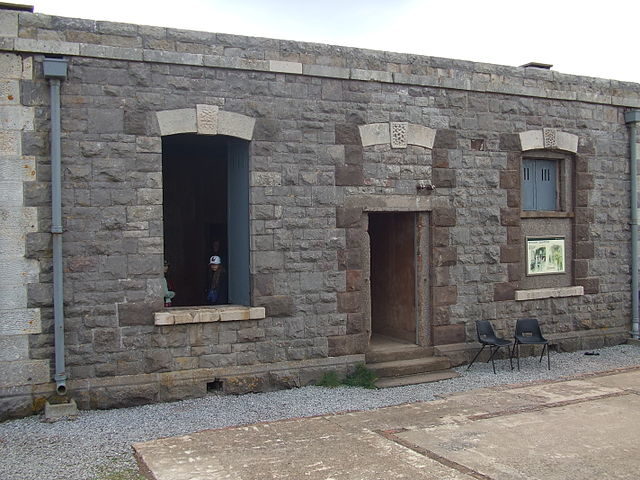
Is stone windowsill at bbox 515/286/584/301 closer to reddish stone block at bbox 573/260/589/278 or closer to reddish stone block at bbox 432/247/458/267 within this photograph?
reddish stone block at bbox 573/260/589/278

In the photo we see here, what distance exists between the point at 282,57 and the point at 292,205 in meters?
1.91

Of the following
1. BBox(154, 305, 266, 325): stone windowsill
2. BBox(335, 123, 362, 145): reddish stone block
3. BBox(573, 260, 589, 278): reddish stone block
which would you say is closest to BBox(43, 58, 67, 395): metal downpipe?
BBox(154, 305, 266, 325): stone windowsill

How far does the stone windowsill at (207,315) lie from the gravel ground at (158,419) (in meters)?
0.95

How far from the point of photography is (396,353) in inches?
374

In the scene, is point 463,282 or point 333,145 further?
point 463,282

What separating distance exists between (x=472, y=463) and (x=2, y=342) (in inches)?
203

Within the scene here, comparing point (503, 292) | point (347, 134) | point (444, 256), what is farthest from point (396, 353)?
point (347, 134)

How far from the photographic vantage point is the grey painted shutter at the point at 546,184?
10.8m

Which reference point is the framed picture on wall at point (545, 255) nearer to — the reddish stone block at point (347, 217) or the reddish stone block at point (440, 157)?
the reddish stone block at point (440, 157)

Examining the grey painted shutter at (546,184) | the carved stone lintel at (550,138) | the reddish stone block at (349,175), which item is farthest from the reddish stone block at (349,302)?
the carved stone lintel at (550,138)

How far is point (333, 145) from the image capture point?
888 cm

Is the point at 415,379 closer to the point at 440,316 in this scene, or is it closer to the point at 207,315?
the point at 440,316

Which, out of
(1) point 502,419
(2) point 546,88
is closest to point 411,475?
(1) point 502,419

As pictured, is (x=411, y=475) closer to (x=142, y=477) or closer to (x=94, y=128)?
(x=142, y=477)
